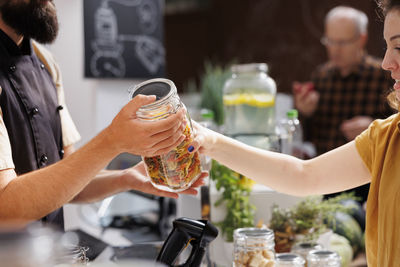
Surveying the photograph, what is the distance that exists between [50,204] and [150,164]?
0.81ft

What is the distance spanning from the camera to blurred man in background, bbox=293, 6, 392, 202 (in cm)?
332

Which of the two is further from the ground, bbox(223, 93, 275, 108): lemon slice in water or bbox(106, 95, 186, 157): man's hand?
bbox(106, 95, 186, 157): man's hand

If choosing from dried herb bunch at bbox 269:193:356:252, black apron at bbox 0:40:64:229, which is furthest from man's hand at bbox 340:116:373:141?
black apron at bbox 0:40:64:229

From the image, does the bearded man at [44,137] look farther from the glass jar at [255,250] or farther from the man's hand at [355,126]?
the man's hand at [355,126]

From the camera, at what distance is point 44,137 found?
134cm

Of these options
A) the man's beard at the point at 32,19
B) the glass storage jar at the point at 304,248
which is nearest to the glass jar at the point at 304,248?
the glass storage jar at the point at 304,248

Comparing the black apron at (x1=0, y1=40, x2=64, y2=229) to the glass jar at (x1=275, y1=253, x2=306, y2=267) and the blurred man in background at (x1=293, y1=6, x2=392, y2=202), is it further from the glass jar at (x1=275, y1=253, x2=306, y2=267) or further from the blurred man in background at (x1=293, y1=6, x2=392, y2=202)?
the blurred man in background at (x1=293, y1=6, x2=392, y2=202)

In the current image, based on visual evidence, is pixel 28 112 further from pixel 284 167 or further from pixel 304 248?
pixel 304 248

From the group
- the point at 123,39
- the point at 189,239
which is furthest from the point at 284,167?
the point at 123,39

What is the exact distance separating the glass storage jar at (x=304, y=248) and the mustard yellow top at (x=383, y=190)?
22 cm

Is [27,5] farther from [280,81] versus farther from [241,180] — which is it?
[280,81]

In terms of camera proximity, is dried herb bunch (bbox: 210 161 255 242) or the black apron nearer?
the black apron

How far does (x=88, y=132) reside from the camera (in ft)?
11.4

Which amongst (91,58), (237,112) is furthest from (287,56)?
(237,112)
